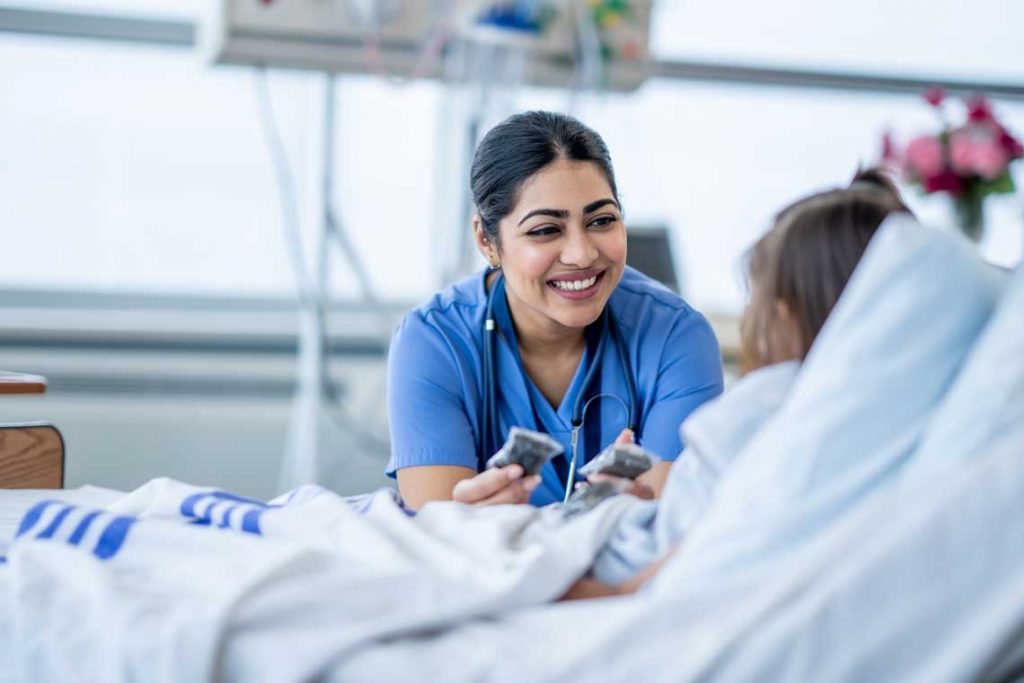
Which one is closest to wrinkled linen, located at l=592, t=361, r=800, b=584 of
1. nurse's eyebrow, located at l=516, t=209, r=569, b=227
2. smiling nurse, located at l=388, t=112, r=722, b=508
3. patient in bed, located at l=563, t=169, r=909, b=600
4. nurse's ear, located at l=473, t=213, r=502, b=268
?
patient in bed, located at l=563, t=169, r=909, b=600

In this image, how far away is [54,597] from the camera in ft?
3.50

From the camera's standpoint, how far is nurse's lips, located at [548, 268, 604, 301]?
1878mm

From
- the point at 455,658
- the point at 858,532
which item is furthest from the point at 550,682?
the point at 858,532

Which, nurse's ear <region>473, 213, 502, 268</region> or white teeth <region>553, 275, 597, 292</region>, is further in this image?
nurse's ear <region>473, 213, 502, 268</region>

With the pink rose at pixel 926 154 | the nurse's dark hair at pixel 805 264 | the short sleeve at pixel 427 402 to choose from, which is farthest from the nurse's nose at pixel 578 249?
the pink rose at pixel 926 154

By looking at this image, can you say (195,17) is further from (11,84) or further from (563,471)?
(563,471)

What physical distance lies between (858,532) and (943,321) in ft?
0.68

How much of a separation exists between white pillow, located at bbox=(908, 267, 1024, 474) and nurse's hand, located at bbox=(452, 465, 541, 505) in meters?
0.54

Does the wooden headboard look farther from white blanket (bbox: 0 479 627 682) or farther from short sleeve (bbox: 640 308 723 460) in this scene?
short sleeve (bbox: 640 308 723 460)

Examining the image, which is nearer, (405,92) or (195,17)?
(195,17)

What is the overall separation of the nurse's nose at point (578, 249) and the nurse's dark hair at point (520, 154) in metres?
0.10

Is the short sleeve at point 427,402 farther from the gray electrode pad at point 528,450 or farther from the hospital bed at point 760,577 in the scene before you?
the hospital bed at point 760,577

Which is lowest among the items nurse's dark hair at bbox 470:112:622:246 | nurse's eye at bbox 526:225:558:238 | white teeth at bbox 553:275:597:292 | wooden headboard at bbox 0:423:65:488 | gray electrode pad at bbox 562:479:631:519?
wooden headboard at bbox 0:423:65:488

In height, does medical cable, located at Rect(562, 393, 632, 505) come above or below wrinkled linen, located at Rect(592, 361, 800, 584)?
below
